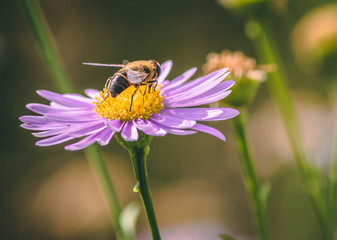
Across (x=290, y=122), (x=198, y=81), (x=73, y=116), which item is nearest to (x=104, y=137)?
(x=73, y=116)

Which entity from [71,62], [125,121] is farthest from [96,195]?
[125,121]

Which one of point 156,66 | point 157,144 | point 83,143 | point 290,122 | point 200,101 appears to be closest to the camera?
point 83,143

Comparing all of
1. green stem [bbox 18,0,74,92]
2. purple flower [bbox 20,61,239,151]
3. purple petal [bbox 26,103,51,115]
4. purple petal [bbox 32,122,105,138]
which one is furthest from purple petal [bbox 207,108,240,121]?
green stem [bbox 18,0,74,92]

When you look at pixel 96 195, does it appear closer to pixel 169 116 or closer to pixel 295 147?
pixel 295 147

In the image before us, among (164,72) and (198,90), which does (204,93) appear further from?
(164,72)

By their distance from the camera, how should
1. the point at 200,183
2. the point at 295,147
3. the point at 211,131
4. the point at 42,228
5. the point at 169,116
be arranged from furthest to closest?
the point at 200,183 → the point at 42,228 → the point at 295,147 → the point at 169,116 → the point at 211,131

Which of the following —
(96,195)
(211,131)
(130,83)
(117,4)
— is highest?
(117,4)

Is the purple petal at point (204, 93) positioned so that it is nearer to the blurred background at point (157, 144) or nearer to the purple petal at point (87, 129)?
the purple petal at point (87, 129)
